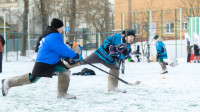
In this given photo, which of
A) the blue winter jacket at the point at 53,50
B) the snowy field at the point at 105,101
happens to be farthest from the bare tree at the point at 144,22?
the blue winter jacket at the point at 53,50

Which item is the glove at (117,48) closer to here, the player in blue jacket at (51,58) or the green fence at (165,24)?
the player in blue jacket at (51,58)

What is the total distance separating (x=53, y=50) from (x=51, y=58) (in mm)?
176

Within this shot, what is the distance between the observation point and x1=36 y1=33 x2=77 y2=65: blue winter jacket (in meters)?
4.80

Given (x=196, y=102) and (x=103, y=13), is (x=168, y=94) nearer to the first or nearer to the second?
(x=196, y=102)

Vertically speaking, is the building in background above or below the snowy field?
above

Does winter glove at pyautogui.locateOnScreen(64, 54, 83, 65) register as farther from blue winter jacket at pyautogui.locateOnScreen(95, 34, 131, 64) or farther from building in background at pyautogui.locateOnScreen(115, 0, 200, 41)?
building in background at pyautogui.locateOnScreen(115, 0, 200, 41)

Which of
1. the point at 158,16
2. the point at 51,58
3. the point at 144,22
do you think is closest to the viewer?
the point at 51,58

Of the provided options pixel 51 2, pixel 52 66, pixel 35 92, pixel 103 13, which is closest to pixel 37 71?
pixel 52 66

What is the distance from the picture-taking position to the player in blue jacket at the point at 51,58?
4.82 meters

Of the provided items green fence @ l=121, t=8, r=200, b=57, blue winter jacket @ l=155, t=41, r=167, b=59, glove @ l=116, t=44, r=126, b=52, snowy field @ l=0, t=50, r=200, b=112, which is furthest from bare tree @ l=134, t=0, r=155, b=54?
glove @ l=116, t=44, r=126, b=52

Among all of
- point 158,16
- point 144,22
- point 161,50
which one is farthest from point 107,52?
point 158,16

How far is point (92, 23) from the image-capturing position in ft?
120

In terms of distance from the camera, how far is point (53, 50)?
4832mm

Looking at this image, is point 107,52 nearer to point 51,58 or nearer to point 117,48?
point 117,48
